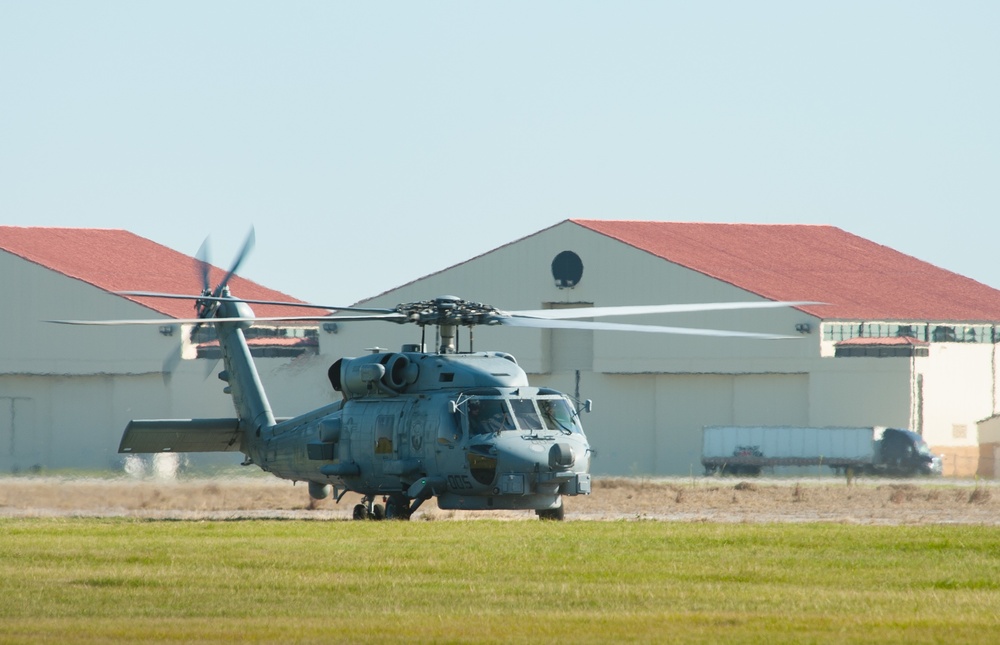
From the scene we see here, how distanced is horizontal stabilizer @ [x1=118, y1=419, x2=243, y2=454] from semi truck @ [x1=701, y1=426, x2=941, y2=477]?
2619cm

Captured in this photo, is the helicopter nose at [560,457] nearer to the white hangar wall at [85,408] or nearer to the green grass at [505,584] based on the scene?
the green grass at [505,584]

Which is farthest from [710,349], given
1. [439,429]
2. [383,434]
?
[439,429]

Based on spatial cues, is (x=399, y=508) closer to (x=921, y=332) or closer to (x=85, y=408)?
(x=85, y=408)

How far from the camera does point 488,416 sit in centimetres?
2867

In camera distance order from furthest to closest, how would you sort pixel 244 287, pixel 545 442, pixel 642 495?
1. pixel 244 287
2. pixel 642 495
3. pixel 545 442

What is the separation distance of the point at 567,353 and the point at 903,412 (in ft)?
40.6

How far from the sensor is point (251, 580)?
62.1 feet

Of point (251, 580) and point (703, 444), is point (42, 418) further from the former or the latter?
point (251, 580)

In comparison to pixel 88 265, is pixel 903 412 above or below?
below

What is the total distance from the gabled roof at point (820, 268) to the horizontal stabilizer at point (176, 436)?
29.4 metres

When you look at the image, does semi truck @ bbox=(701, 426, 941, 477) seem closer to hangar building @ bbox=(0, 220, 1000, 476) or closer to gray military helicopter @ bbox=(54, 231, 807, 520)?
hangar building @ bbox=(0, 220, 1000, 476)

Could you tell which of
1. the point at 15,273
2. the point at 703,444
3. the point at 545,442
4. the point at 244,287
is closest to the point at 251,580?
the point at 545,442

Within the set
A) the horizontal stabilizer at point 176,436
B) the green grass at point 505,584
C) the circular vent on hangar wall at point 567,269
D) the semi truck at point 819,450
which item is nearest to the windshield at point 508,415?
the green grass at point 505,584

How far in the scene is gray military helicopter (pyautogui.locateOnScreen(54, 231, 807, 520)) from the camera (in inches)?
1109
